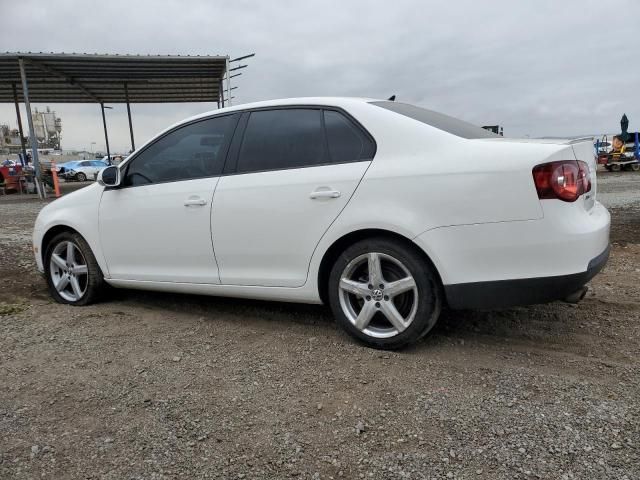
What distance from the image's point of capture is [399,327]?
10.1 ft

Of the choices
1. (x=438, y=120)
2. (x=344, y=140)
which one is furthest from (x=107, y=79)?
(x=438, y=120)

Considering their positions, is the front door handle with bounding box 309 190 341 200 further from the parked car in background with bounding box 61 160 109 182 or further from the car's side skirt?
the parked car in background with bounding box 61 160 109 182

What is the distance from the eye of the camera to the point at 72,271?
448 cm

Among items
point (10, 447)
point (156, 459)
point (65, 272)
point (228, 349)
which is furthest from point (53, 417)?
point (65, 272)

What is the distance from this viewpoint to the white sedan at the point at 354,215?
8.96 ft

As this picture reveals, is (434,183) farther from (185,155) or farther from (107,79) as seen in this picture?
(107,79)

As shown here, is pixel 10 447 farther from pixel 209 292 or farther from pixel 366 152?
pixel 366 152

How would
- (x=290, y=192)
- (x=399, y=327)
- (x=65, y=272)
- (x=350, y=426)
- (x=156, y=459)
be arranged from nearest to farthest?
(x=156, y=459)
(x=350, y=426)
(x=399, y=327)
(x=290, y=192)
(x=65, y=272)

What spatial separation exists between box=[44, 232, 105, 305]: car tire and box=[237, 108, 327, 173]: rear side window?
1777 millimetres

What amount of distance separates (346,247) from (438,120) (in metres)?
1.07

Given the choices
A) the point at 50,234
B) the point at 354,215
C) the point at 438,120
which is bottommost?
the point at 50,234

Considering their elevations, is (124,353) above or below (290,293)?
below

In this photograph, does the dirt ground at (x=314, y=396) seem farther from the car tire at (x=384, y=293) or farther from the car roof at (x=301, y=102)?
the car roof at (x=301, y=102)

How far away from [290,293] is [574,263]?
1758mm
